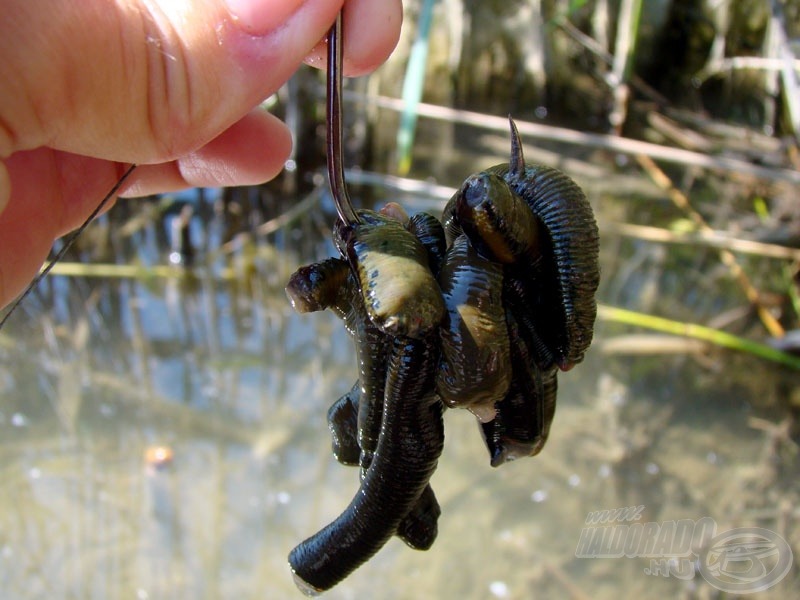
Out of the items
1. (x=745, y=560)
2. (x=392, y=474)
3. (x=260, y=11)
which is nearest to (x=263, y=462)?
(x=745, y=560)

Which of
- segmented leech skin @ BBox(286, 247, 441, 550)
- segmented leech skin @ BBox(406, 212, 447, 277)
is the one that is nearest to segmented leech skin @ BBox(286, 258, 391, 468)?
segmented leech skin @ BBox(286, 247, 441, 550)

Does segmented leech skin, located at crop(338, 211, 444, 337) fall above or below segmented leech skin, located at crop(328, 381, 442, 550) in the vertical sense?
above

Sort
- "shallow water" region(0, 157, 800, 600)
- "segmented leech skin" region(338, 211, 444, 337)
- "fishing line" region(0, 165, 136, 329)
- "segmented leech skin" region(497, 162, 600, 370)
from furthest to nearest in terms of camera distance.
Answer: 1. "shallow water" region(0, 157, 800, 600)
2. "fishing line" region(0, 165, 136, 329)
3. "segmented leech skin" region(497, 162, 600, 370)
4. "segmented leech skin" region(338, 211, 444, 337)

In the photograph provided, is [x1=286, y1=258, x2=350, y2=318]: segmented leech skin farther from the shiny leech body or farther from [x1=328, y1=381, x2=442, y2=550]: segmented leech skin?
[x1=328, y1=381, x2=442, y2=550]: segmented leech skin

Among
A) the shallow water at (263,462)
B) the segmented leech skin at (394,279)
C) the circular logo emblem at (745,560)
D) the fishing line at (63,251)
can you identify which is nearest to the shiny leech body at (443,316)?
the segmented leech skin at (394,279)

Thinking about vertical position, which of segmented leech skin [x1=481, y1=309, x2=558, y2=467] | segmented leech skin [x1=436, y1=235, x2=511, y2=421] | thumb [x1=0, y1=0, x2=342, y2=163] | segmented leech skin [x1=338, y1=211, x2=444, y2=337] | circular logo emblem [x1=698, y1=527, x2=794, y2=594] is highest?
thumb [x1=0, y1=0, x2=342, y2=163]

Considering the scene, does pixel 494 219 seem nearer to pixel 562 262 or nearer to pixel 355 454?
pixel 562 262
